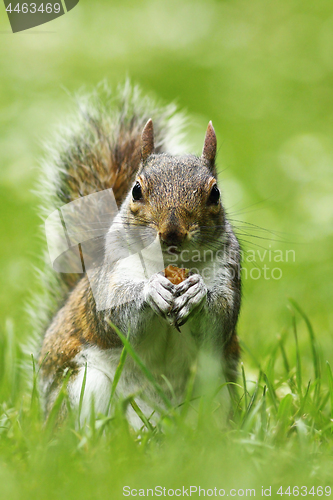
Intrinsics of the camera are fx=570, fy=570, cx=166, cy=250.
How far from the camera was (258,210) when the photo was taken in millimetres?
4191

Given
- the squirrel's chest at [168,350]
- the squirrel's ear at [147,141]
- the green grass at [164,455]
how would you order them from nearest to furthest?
the green grass at [164,455]
the squirrel's chest at [168,350]
the squirrel's ear at [147,141]

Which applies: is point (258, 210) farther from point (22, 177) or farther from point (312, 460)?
point (312, 460)

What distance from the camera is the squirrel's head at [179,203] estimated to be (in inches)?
67.5

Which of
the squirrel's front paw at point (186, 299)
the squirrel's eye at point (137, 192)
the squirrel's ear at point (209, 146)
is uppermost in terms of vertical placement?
the squirrel's ear at point (209, 146)

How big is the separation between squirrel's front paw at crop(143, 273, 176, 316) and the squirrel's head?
10 centimetres

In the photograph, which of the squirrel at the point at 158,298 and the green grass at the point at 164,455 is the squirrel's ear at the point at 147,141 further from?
the green grass at the point at 164,455

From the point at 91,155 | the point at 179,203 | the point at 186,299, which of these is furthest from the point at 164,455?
the point at 91,155

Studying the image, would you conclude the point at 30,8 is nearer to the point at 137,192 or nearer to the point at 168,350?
the point at 137,192

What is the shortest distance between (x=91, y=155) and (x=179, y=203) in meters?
0.89

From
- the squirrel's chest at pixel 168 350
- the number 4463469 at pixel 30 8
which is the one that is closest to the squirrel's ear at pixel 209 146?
the squirrel's chest at pixel 168 350

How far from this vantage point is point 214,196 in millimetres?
1915

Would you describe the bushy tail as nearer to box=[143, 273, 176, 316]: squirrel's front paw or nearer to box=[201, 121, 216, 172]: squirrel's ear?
box=[201, 121, 216, 172]: squirrel's ear

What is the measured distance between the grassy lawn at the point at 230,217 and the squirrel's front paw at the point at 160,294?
28cm

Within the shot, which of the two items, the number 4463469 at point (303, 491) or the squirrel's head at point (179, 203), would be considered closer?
the number 4463469 at point (303, 491)
